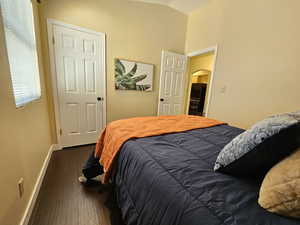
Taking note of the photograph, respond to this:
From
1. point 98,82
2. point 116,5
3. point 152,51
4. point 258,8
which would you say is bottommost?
point 98,82

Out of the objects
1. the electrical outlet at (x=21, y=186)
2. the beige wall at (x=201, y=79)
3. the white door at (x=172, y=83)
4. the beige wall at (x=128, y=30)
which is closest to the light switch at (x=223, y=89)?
the white door at (x=172, y=83)

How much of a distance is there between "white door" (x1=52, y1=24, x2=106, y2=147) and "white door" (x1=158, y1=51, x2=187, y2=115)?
1.33m

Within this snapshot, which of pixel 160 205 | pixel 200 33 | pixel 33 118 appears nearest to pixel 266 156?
pixel 160 205

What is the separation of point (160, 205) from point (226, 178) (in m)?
0.36

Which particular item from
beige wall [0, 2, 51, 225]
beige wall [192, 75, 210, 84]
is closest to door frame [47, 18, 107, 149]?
beige wall [0, 2, 51, 225]

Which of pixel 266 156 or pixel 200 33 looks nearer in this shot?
pixel 266 156

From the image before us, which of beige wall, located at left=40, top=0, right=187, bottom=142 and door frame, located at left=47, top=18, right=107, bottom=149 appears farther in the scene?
beige wall, located at left=40, top=0, right=187, bottom=142

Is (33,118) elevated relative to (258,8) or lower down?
lower down

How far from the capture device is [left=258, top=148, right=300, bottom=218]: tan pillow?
47cm

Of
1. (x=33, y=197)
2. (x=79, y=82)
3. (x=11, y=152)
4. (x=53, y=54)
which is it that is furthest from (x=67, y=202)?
(x=53, y=54)

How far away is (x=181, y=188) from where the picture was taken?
2.12ft

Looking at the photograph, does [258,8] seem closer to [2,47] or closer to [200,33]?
[200,33]

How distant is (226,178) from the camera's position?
0.71m

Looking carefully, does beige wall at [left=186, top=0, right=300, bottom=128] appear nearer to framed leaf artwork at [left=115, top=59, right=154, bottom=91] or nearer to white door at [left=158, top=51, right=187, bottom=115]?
white door at [left=158, top=51, right=187, bottom=115]
